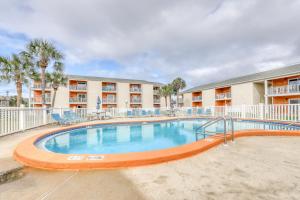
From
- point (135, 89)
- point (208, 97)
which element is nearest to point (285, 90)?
point (208, 97)

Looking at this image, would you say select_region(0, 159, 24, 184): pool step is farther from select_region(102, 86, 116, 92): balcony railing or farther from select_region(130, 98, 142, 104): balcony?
select_region(130, 98, 142, 104): balcony

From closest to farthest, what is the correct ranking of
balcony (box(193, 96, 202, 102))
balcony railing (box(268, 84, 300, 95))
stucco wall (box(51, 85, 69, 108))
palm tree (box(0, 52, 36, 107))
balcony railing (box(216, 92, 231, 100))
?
palm tree (box(0, 52, 36, 107)) → balcony railing (box(268, 84, 300, 95)) → balcony railing (box(216, 92, 231, 100)) → stucco wall (box(51, 85, 69, 108)) → balcony (box(193, 96, 202, 102))

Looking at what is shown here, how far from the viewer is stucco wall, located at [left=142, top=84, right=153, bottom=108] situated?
3497cm

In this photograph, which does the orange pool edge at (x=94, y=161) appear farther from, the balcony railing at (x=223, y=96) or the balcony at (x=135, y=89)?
the balcony at (x=135, y=89)

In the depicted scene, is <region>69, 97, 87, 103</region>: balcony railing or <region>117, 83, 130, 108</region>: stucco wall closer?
<region>69, 97, 87, 103</region>: balcony railing

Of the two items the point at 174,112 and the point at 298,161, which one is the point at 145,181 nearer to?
the point at 298,161

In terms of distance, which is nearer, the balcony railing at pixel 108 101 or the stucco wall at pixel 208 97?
→ the stucco wall at pixel 208 97

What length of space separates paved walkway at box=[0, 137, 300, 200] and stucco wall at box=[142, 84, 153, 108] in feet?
104

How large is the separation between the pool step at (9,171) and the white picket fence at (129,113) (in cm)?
432

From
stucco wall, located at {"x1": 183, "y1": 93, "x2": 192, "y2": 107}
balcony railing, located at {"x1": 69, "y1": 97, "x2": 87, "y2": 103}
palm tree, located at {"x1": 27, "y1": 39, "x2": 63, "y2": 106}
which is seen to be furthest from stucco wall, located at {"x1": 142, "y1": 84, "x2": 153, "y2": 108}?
palm tree, located at {"x1": 27, "y1": 39, "x2": 63, "y2": 106}

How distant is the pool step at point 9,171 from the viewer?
8.95 feet

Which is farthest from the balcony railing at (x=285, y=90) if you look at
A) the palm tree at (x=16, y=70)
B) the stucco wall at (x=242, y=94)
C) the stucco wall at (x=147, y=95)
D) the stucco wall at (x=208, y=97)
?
the palm tree at (x=16, y=70)

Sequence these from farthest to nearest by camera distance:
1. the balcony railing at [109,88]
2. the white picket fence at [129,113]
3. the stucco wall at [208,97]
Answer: the balcony railing at [109,88]
the stucco wall at [208,97]
the white picket fence at [129,113]

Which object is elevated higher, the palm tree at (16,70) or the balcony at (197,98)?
the palm tree at (16,70)
